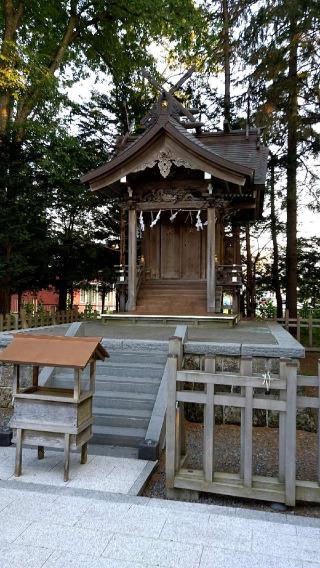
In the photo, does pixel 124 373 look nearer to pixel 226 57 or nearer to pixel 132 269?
pixel 132 269

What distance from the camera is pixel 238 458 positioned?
16.1 ft

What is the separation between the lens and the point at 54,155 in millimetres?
14172

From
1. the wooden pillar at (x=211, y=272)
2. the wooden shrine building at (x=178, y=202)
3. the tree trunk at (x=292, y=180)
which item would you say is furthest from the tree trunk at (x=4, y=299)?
the tree trunk at (x=292, y=180)

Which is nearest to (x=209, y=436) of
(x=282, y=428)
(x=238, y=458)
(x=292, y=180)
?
(x=282, y=428)

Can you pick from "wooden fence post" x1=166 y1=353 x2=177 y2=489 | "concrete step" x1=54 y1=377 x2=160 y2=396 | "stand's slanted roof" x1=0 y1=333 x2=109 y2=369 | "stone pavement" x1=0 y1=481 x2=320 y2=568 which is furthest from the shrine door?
"stone pavement" x1=0 y1=481 x2=320 y2=568

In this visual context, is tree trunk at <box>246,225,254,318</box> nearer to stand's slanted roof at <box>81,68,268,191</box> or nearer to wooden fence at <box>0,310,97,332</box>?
stand's slanted roof at <box>81,68,268,191</box>

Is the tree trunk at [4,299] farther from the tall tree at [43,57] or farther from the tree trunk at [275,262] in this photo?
the tree trunk at [275,262]

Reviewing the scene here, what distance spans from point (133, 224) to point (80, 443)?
8.40 meters

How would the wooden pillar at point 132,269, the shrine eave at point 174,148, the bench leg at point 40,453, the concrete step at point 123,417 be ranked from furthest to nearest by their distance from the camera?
the wooden pillar at point 132,269
the shrine eave at point 174,148
the concrete step at point 123,417
the bench leg at point 40,453

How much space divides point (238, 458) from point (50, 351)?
267 cm

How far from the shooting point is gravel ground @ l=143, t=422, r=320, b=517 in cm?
397

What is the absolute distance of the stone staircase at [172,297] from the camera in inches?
463

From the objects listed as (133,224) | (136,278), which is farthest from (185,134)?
(136,278)

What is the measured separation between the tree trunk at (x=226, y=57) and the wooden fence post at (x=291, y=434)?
15506 millimetres
